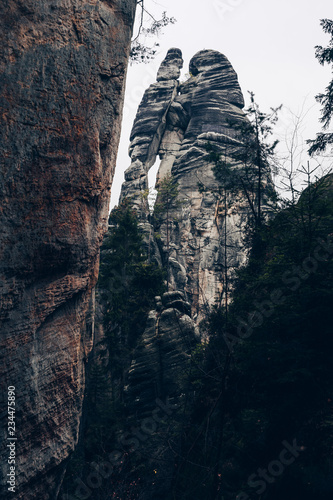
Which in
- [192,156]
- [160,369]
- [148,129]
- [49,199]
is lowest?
[160,369]

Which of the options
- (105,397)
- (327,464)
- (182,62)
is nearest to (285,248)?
(327,464)

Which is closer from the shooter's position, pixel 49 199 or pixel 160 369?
pixel 49 199

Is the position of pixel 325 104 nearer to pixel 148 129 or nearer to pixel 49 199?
pixel 49 199

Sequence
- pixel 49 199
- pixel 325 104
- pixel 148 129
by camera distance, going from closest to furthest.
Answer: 1. pixel 49 199
2. pixel 325 104
3. pixel 148 129

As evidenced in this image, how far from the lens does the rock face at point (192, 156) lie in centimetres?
3173

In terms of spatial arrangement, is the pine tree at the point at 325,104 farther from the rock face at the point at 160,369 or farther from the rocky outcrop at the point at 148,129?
the rocky outcrop at the point at 148,129

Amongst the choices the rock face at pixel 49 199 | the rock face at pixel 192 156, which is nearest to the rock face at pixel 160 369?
the rock face at pixel 49 199

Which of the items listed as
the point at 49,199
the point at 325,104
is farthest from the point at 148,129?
the point at 49,199

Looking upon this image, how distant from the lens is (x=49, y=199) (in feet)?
23.8

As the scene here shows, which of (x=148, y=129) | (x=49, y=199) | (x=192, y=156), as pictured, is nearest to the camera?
(x=49, y=199)

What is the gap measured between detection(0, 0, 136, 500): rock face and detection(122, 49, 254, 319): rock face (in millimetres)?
21719

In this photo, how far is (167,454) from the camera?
12.7m

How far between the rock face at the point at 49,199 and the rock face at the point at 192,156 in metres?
21.7

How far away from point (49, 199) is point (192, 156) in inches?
1213
